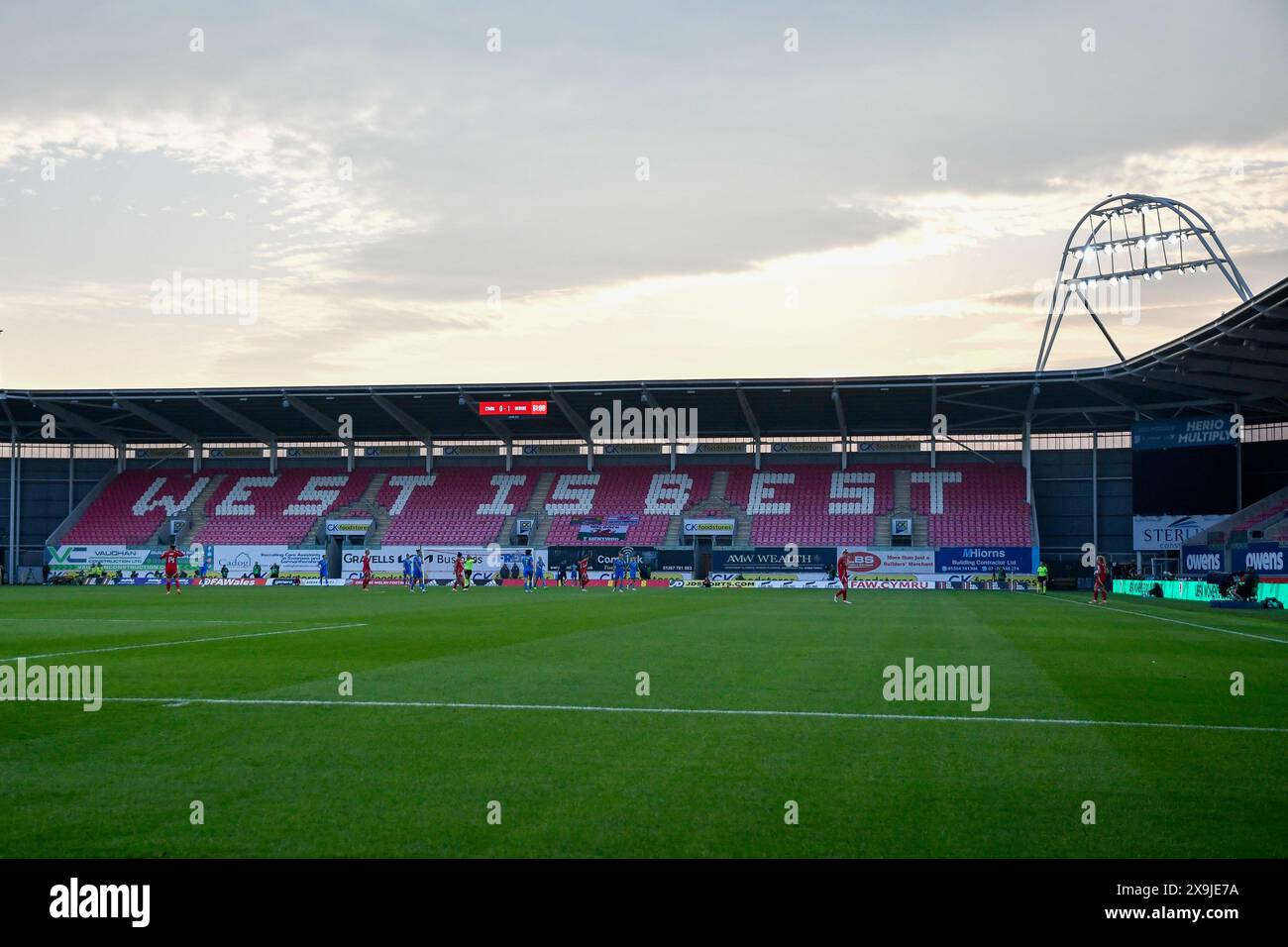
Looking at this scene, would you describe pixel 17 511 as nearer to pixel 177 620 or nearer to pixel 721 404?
pixel 721 404

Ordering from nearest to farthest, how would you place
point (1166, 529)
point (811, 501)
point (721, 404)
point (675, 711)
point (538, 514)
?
point (675, 711) < point (1166, 529) < point (721, 404) < point (811, 501) < point (538, 514)

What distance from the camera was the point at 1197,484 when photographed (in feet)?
187

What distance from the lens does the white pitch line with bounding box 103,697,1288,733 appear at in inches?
435

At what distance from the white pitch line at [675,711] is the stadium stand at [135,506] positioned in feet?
205

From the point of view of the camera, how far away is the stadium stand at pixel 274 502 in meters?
67.8

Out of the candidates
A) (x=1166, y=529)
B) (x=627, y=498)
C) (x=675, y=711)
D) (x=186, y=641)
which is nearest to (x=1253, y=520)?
(x=1166, y=529)

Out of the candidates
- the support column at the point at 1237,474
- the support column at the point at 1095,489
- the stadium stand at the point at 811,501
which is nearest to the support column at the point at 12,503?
the stadium stand at the point at 811,501

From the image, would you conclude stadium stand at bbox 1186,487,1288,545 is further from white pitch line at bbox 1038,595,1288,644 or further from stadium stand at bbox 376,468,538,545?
stadium stand at bbox 376,468,538,545

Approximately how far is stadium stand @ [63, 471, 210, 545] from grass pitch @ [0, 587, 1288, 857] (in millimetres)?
54435

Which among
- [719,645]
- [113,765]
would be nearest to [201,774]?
[113,765]

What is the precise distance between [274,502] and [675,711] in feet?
211

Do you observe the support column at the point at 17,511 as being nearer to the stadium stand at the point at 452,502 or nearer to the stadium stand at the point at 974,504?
the stadium stand at the point at 452,502

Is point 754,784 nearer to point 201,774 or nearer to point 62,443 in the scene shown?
point 201,774

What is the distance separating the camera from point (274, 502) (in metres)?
71.2
